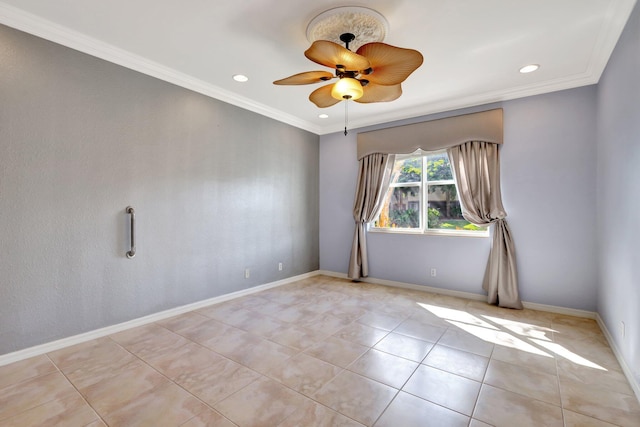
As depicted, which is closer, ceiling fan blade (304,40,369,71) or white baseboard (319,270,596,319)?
ceiling fan blade (304,40,369,71)

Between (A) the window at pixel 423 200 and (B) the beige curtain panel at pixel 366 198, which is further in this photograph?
(B) the beige curtain panel at pixel 366 198

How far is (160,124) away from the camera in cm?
326

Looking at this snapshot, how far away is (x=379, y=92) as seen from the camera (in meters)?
2.71

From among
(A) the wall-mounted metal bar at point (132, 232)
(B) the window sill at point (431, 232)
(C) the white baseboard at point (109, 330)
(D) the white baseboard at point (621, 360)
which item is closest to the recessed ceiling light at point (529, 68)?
(B) the window sill at point (431, 232)

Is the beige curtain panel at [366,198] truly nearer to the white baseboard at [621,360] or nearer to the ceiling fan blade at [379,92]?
the ceiling fan blade at [379,92]

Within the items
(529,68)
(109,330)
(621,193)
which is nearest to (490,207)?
(621,193)

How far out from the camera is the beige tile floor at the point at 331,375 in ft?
5.74

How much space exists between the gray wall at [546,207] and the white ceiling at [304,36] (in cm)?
35

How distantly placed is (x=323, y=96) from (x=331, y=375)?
240cm

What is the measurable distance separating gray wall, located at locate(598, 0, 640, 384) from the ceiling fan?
1.56 metres

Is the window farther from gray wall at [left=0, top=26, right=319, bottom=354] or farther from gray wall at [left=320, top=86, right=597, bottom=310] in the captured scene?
gray wall at [left=0, top=26, right=319, bottom=354]

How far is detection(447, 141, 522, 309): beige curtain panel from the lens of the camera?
3.70 m

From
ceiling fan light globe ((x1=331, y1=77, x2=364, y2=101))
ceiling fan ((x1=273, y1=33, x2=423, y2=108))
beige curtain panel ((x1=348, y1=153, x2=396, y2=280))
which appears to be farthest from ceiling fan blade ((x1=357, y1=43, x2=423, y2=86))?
beige curtain panel ((x1=348, y1=153, x2=396, y2=280))

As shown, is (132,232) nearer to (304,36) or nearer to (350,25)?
(304,36)
